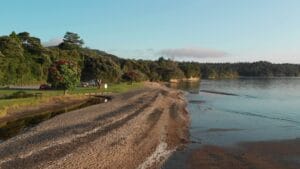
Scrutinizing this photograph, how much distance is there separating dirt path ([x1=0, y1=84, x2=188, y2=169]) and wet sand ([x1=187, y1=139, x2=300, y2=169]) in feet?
8.12

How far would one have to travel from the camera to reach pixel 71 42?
192875mm

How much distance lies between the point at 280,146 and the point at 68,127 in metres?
18.3

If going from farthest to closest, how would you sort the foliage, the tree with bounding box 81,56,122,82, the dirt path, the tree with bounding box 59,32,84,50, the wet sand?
the tree with bounding box 59,32,84,50 < the tree with bounding box 81,56,122,82 < the foliage < the wet sand < the dirt path

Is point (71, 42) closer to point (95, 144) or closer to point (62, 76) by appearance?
point (62, 76)

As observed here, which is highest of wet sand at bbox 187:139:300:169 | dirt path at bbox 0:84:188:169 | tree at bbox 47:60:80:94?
tree at bbox 47:60:80:94

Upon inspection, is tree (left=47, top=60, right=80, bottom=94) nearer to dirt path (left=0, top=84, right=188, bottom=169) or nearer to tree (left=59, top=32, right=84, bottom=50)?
dirt path (left=0, top=84, right=188, bottom=169)

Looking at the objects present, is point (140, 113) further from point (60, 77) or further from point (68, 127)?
point (60, 77)

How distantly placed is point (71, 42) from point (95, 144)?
556 feet

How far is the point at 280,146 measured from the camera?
A: 33594mm

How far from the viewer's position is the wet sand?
86.1 ft

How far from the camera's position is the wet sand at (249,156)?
26250 mm

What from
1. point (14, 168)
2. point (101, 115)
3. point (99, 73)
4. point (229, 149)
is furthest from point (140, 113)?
point (99, 73)

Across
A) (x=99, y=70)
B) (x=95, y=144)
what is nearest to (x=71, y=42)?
(x=99, y=70)

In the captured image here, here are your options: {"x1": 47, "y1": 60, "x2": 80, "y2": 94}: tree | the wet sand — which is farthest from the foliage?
the wet sand
